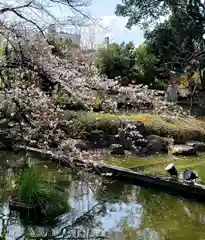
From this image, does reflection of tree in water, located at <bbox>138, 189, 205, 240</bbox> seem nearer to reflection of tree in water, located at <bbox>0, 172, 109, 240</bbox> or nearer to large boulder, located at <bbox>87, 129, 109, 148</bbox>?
reflection of tree in water, located at <bbox>0, 172, 109, 240</bbox>

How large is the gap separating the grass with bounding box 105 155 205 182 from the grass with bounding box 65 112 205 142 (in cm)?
163

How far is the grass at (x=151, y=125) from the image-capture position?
1084cm

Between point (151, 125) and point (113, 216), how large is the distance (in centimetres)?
582

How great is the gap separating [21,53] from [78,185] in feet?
11.6

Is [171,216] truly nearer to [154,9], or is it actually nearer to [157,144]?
[157,144]

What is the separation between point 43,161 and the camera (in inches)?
335

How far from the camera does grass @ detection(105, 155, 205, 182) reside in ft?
26.4

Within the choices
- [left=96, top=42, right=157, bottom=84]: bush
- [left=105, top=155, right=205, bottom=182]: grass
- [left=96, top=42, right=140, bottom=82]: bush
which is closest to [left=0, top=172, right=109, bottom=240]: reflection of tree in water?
[left=105, top=155, right=205, bottom=182]: grass

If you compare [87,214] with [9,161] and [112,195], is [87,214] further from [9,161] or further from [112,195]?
[9,161]

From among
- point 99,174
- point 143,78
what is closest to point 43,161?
point 99,174

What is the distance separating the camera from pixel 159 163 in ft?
28.6

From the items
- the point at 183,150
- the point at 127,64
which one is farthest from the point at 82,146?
the point at 127,64

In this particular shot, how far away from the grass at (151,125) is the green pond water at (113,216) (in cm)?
352

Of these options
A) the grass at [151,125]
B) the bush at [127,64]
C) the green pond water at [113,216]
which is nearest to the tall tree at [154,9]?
the bush at [127,64]
